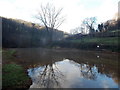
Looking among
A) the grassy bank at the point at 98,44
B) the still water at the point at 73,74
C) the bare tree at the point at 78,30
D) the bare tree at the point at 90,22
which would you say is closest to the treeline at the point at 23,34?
the grassy bank at the point at 98,44

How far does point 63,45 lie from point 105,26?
1175 centimetres

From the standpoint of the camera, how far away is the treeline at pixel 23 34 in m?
23.7

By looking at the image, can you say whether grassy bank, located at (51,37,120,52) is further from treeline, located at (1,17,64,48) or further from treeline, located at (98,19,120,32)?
treeline, located at (98,19,120,32)

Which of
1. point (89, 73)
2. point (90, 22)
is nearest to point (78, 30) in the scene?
point (90, 22)

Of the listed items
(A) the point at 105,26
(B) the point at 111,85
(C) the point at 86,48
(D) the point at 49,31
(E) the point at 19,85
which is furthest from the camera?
(D) the point at 49,31

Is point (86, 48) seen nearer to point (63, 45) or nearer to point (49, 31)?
point (63, 45)

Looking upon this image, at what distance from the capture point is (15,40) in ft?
84.1

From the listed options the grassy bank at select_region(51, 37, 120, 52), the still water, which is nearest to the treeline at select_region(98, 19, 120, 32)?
the grassy bank at select_region(51, 37, 120, 52)

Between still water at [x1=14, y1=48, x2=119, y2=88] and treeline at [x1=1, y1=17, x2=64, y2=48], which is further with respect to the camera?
treeline at [x1=1, y1=17, x2=64, y2=48]

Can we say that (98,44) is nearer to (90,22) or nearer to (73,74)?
(73,74)

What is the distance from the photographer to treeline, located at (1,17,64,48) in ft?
77.8

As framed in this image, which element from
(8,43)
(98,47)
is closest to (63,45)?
(98,47)

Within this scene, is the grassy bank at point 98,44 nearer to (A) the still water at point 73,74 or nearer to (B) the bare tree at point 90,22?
(A) the still water at point 73,74

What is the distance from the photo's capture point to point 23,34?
27.8 meters
